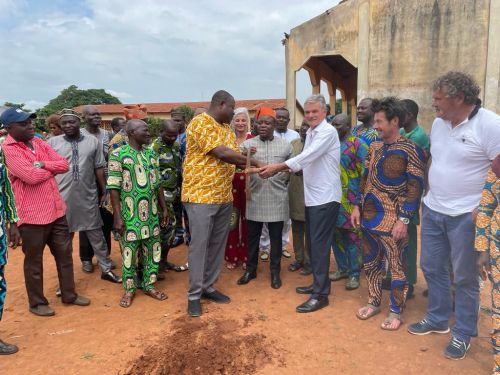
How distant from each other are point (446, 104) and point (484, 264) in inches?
44.7

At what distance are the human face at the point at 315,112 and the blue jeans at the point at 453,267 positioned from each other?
122 centimetres

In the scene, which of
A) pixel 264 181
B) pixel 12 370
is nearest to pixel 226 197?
pixel 264 181

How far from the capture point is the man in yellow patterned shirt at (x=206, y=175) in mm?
3498

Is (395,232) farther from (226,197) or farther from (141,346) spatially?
(141,346)

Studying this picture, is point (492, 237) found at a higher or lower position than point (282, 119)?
lower

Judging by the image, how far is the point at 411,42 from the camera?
10.4 metres

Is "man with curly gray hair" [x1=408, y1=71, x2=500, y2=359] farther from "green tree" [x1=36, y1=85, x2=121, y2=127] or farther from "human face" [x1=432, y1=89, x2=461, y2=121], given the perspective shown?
"green tree" [x1=36, y1=85, x2=121, y2=127]

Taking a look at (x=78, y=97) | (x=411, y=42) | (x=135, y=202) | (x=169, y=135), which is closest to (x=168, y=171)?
(x=169, y=135)

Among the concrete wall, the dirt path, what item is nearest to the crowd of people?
the dirt path

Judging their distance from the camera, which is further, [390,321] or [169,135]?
[169,135]

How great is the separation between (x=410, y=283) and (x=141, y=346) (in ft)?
8.82

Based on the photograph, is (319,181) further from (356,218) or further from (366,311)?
(366,311)

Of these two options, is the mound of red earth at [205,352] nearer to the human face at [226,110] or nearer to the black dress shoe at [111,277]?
the black dress shoe at [111,277]

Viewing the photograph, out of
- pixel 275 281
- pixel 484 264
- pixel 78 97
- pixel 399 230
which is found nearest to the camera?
pixel 484 264
